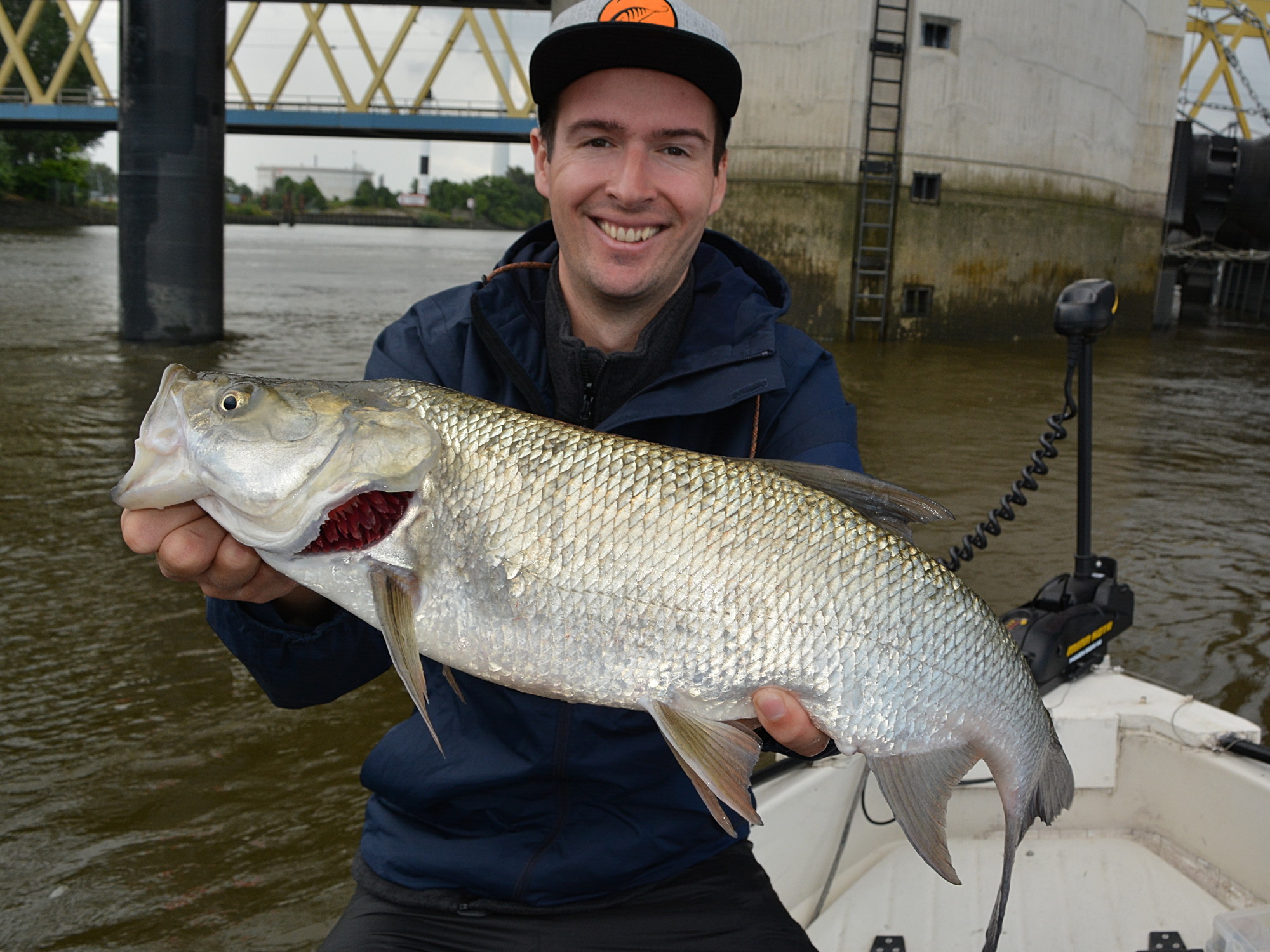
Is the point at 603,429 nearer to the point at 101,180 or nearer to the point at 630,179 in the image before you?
the point at 630,179

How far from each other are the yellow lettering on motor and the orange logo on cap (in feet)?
7.52

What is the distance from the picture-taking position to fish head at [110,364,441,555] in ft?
5.90

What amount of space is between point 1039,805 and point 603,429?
1.20 meters

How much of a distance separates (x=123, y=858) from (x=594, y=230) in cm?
254

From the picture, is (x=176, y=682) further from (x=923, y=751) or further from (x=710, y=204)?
(x=923, y=751)

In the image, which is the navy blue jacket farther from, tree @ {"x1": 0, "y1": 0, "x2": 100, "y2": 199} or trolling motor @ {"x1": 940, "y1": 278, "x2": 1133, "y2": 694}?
tree @ {"x1": 0, "y1": 0, "x2": 100, "y2": 199}

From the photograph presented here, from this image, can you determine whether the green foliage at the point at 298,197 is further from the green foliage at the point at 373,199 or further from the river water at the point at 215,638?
the river water at the point at 215,638

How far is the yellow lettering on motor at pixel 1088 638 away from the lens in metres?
3.33

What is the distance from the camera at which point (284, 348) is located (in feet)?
48.8

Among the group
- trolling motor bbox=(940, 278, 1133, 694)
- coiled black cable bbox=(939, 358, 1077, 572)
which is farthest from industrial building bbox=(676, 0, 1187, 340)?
trolling motor bbox=(940, 278, 1133, 694)

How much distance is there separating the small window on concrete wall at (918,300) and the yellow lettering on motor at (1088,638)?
15.1 metres

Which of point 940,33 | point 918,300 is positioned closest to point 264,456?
point 918,300

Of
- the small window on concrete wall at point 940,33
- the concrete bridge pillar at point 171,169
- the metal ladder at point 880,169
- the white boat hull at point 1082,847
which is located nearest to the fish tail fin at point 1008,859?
the white boat hull at point 1082,847

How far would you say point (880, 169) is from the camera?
57.3ft
